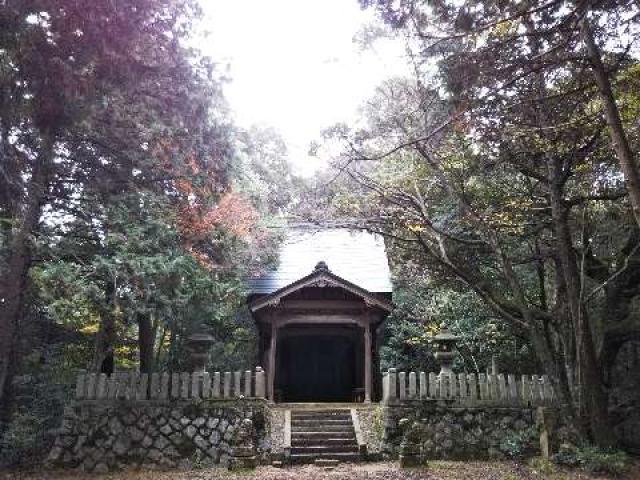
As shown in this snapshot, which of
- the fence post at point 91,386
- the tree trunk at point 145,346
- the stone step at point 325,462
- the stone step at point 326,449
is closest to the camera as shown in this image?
the stone step at point 325,462

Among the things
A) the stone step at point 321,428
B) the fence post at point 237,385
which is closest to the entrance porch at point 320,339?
the stone step at point 321,428

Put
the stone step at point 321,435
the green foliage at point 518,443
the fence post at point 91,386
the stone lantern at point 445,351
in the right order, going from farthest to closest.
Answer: the stone lantern at point 445,351 < the stone step at point 321,435 < the fence post at point 91,386 < the green foliage at point 518,443

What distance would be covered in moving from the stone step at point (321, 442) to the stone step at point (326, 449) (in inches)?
5.3

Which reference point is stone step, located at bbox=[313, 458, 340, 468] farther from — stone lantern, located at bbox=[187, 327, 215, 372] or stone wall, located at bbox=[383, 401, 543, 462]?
stone lantern, located at bbox=[187, 327, 215, 372]

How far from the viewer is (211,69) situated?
9.48 meters

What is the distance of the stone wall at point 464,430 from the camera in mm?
10719

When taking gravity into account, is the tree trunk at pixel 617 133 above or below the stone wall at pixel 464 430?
above

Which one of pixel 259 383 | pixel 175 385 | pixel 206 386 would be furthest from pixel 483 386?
pixel 175 385

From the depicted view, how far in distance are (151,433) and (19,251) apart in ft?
14.4

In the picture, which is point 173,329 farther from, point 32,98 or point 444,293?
point 32,98

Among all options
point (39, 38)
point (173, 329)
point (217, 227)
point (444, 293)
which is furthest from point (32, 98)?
point (444, 293)

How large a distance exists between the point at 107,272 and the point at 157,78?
369 centimetres

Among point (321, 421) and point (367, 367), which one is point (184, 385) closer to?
point (321, 421)

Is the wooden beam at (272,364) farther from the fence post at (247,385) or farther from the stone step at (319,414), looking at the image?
the fence post at (247,385)
